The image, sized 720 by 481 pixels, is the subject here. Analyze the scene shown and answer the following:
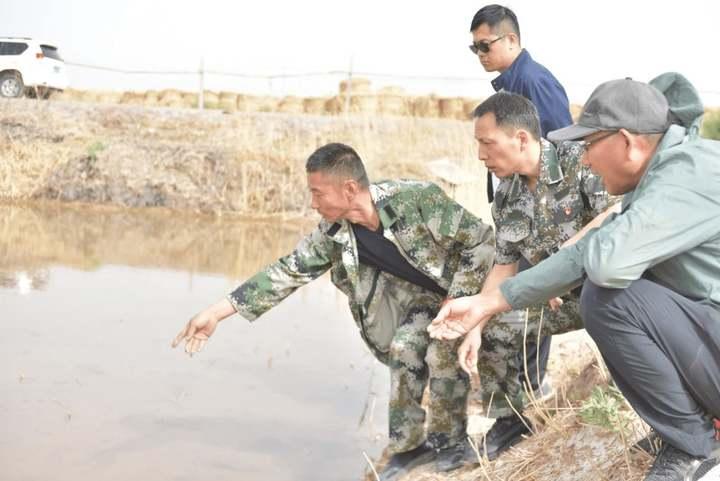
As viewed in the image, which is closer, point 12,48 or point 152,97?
point 12,48

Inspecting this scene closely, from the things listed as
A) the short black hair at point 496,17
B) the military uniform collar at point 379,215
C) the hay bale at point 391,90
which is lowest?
the military uniform collar at point 379,215

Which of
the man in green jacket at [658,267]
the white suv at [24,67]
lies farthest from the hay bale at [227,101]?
the man in green jacket at [658,267]

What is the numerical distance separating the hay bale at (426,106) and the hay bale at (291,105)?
11.0 ft

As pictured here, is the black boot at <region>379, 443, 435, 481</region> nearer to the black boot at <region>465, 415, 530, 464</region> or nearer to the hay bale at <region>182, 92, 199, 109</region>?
the black boot at <region>465, 415, 530, 464</region>

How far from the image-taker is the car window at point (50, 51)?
21344 millimetres

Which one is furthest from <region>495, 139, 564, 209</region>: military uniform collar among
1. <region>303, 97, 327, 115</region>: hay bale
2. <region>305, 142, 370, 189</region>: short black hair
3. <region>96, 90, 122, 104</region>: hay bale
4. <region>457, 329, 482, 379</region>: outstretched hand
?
<region>96, 90, 122, 104</region>: hay bale

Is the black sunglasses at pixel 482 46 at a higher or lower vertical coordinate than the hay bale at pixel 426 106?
lower

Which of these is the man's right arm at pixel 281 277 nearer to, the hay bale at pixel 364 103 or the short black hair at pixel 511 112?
the short black hair at pixel 511 112

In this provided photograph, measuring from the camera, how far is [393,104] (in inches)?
991

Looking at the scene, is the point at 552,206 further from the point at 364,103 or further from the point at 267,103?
the point at 267,103

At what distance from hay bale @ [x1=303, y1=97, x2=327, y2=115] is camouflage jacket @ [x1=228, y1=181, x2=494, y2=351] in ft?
75.3

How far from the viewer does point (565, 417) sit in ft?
12.0

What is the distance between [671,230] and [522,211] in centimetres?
135

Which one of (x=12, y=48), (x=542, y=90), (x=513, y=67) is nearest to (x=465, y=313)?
(x=542, y=90)
